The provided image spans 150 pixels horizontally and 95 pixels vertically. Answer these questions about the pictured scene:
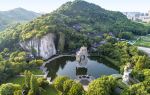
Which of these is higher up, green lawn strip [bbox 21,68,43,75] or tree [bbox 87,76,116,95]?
tree [bbox 87,76,116,95]

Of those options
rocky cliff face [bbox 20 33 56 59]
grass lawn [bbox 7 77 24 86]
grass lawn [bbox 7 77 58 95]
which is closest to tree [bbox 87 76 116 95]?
grass lawn [bbox 7 77 58 95]

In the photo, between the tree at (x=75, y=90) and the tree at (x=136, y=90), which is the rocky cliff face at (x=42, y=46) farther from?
the tree at (x=136, y=90)

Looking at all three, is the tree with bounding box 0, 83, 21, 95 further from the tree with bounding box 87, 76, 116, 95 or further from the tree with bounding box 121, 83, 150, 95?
the tree with bounding box 121, 83, 150, 95

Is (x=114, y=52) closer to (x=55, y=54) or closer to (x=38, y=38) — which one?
(x=55, y=54)

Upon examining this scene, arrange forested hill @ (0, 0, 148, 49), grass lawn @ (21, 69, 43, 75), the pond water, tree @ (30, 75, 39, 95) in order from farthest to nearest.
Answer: forested hill @ (0, 0, 148, 49) → the pond water → grass lawn @ (21, 69, 43, 75) → tree @ (30, 75, 39, 95)

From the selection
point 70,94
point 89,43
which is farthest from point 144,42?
point 70,94

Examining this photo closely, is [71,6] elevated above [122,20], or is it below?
above

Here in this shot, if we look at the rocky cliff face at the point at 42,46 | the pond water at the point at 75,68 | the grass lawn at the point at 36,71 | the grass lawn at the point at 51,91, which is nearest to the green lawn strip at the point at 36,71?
the grass lawn at the point at 36,71
